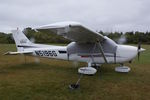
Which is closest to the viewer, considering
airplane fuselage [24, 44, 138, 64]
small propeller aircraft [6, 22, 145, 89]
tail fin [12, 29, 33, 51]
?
small propeller aircraft [6, 22, 145, 89]

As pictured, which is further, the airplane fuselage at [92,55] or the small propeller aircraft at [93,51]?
the airplane fuselage at [92,55]

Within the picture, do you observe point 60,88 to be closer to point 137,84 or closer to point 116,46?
point 137,84

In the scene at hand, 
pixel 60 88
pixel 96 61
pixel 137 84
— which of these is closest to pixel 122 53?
pixel 96 61

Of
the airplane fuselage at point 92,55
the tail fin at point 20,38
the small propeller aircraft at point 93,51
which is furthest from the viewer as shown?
the tail fin at point 20,38

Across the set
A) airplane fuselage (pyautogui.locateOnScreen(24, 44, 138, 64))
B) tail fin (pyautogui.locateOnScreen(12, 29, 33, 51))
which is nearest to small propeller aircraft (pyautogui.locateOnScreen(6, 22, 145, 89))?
airplane fuselage (pyautogui.locateOnScreen(24, 44, 138, 64))

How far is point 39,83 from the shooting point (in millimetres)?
6633

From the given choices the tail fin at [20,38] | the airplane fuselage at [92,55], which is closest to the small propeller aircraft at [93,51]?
the airplane fuselage at [92,55]

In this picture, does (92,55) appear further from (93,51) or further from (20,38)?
(20,38)

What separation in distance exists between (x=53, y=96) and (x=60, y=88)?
82 centimetres

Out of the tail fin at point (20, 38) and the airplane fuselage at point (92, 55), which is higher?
the tail fin at point (20, 38)

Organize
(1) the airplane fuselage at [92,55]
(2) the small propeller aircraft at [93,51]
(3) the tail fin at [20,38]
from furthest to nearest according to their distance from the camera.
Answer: (3) the tail fin at [20,38], (1) the airplane fuselage at [92,55], (2) the small propeller aircraft at [93,51]

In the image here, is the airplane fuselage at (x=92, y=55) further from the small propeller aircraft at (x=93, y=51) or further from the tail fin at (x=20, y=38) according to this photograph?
the tail fin at (x=20, y=38)

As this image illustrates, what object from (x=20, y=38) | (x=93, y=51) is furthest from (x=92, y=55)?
(x=20, y=38)

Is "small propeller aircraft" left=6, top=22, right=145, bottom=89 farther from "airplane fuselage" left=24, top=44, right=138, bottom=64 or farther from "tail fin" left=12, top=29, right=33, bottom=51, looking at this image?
"tail fin" left=12, top=29, right=33, bottom=51
